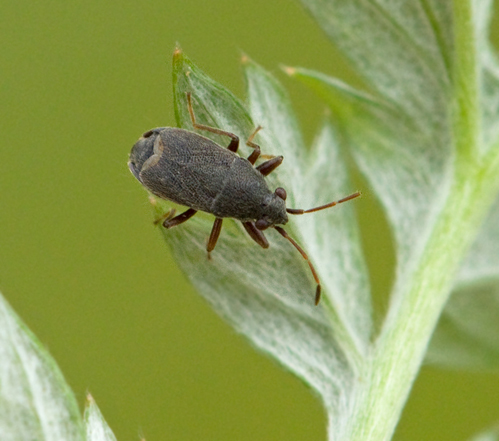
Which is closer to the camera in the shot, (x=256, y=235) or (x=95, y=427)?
(x=95, y=427)

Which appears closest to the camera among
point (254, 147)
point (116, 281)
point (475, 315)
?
point (254, 147)

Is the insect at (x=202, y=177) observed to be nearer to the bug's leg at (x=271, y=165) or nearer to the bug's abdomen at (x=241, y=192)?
the bug's abdomen at (x=241, y=192)

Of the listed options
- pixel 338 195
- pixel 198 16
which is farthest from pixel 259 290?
Answer: pixel 198 16

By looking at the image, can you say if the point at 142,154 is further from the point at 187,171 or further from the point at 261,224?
the point at 261,224

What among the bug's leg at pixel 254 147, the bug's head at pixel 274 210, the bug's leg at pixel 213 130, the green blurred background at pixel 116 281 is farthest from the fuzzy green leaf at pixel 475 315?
the green blurred background at pixel 116 281

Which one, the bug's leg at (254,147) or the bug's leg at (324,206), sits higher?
the bug's leg at (254,147)

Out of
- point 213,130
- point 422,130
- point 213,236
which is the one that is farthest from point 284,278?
point 422,130

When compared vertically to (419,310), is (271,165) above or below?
above

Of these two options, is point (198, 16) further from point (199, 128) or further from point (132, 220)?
Result: point (199, 128)
